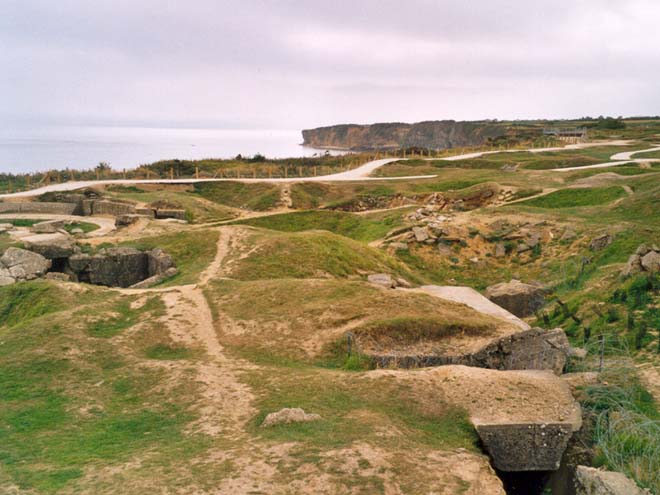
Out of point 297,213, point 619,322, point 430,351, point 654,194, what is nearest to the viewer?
point 430,351

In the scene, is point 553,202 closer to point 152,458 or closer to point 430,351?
point 430,351

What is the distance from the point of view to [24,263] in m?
21.8

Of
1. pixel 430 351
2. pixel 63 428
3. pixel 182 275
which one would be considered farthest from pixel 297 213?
pixel 63 428

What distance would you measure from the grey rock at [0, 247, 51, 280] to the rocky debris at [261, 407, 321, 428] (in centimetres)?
1581

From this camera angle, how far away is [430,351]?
1425cm

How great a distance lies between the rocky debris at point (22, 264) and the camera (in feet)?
69.3

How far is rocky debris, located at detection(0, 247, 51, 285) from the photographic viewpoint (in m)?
21.1

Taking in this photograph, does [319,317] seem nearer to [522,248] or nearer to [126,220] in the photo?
[522,248]

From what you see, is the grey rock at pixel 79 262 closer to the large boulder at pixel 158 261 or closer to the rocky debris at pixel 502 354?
the large boulder at pixel 158 261

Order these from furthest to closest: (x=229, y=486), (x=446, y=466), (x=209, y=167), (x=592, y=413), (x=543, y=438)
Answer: (x=209, y=167) → (x=592, y=413) → (x=543, y=438) → (x=446, y=466) → (x=229, y=486)

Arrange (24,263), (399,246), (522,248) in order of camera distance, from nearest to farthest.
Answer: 1. (24,263)
2. (522,248)
3. (399,246)

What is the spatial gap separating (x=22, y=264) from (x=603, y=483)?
21501 millimetres

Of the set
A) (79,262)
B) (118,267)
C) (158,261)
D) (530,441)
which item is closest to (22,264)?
(79,262)

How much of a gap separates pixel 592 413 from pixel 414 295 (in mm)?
7563
